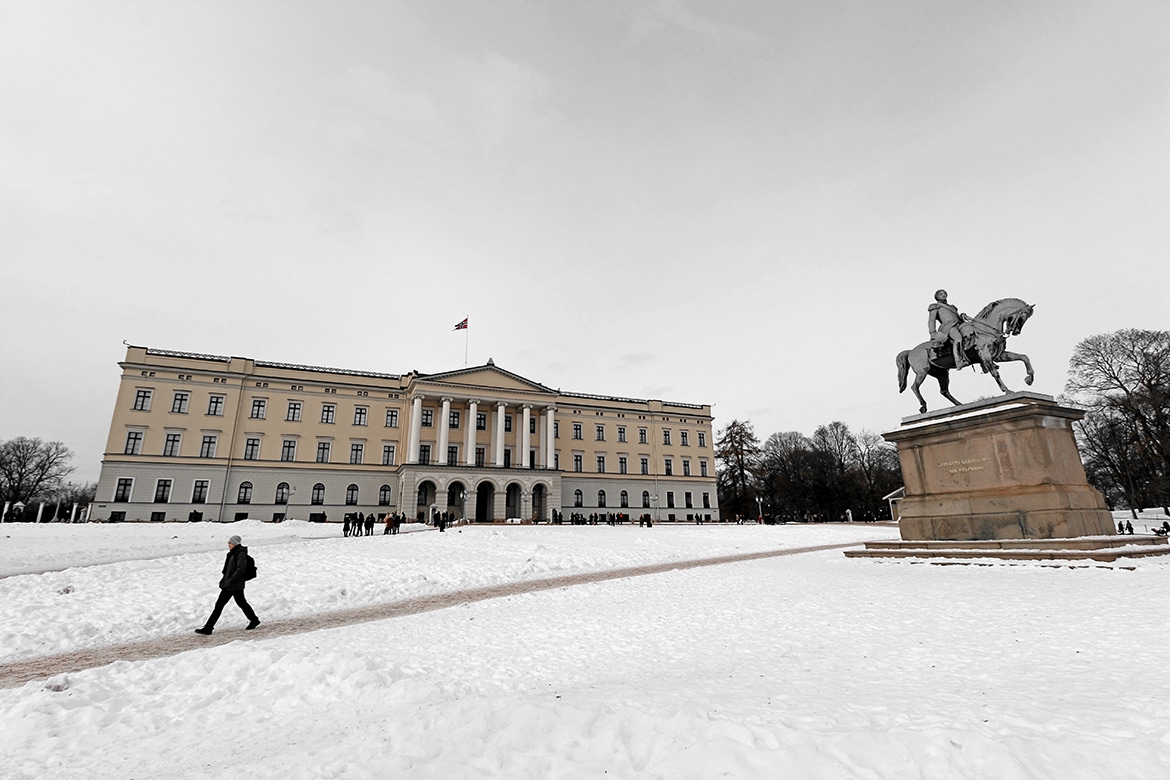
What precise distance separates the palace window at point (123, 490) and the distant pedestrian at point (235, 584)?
47595 mm

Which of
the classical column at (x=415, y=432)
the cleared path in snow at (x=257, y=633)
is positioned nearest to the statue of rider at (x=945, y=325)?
the cleared path in snow at (x=257, y=633)

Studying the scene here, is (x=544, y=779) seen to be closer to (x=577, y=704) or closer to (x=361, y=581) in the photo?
(x=577, y=704)

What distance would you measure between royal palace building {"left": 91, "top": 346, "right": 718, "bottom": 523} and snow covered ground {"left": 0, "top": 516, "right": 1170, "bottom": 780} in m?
42.2

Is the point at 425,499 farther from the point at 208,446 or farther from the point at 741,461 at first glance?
the point at 741,461

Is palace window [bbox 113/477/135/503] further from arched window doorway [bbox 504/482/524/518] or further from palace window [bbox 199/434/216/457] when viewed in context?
arched window doorway [bbox 504/482/524/518]

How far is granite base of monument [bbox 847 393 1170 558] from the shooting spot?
37.9 ft

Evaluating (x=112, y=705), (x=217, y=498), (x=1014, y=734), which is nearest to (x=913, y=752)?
(x=1014, y=734)

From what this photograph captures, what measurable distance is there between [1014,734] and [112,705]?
6994 millimetres

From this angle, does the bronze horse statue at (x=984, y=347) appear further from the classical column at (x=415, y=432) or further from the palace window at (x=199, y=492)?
the palace window at (x=199, y=492)

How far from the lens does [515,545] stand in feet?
75.0

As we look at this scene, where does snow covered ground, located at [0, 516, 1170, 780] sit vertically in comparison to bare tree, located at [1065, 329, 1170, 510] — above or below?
below

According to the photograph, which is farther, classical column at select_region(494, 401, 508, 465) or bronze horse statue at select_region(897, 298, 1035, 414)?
classical column at select_region(494, 401, 508, 465)

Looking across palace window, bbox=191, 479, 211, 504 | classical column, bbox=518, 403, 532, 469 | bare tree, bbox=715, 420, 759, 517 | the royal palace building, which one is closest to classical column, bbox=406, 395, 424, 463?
the royal palace building

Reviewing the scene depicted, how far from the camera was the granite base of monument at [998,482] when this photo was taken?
11.5 meters
